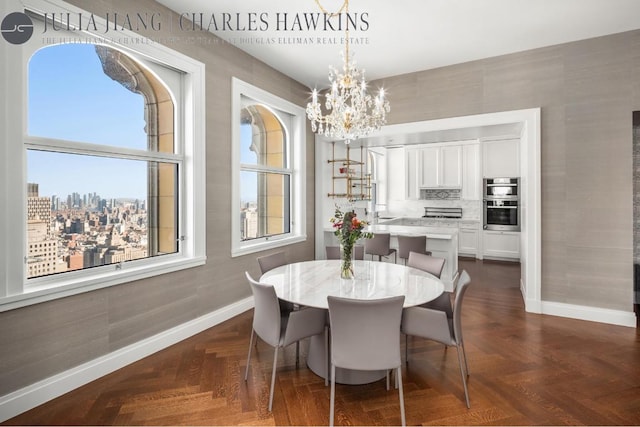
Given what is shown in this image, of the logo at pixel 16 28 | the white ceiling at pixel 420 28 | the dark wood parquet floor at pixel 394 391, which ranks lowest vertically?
the dark wood parquet floor at pixel 394 391

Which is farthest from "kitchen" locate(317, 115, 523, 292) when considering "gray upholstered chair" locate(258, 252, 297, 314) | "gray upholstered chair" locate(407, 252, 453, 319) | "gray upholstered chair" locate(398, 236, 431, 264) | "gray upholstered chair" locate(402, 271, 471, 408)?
"gray upholstered chair" locate(402, 271, 471, 408)

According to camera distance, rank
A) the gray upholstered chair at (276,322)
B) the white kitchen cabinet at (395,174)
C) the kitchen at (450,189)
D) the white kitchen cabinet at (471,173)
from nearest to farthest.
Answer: the gray upholstered chair at (276,322), the kitchen at (450,189), the white kitchen cabinet at (471,173), the white kitchen cabinet at (395,174)

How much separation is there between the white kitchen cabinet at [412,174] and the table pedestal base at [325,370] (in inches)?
241

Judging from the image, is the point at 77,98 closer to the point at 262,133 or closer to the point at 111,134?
the point at 111,134

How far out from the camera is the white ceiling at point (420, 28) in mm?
3045

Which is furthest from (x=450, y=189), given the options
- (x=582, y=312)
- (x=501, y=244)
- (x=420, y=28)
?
(x=420, y=28)

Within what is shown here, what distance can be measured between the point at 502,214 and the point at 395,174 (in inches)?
101

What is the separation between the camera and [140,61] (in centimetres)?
296

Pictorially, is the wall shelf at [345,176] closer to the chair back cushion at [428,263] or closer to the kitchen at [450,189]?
the kitchen at [450,189]

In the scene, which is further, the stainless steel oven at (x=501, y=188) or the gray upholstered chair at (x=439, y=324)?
the stainless steel oven at (x=501, y=188)

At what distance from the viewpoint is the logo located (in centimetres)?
206

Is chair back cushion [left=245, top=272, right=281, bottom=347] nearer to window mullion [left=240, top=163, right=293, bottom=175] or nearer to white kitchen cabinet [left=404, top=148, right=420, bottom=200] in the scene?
window mullion [left=240, top=163, right=293, bottom=175]

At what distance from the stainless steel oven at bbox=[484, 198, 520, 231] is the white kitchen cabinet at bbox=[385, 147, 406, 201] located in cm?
194

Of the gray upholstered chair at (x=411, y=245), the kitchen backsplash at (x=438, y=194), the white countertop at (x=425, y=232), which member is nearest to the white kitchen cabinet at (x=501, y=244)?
the kitchen backsplash at (x=438, y=194)
